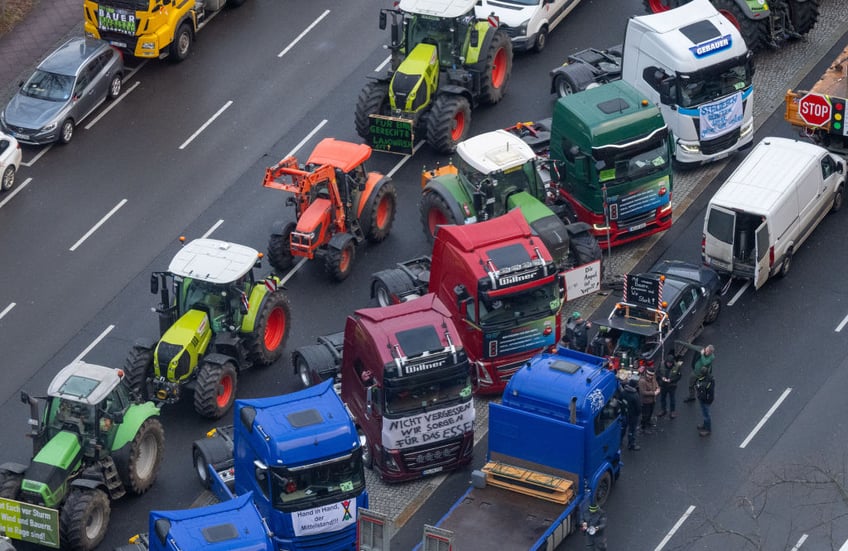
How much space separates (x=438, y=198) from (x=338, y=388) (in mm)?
6466

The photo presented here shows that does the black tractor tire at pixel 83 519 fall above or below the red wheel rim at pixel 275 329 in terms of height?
above

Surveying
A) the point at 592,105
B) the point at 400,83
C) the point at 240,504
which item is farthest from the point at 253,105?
the point at 240,504

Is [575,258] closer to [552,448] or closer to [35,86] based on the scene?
[552,448]

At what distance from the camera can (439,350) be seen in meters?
41.1

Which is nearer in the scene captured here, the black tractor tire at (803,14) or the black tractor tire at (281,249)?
the black tractor tire at (281,249)

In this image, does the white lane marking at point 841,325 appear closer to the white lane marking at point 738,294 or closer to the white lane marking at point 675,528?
the white lane marking at point 738,294

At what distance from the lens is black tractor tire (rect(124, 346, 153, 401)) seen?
43500 millimetres

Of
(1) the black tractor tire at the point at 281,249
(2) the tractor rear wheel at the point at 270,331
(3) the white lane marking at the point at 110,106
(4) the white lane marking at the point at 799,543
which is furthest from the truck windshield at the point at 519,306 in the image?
(3) the white lane marking at the point at 110,106

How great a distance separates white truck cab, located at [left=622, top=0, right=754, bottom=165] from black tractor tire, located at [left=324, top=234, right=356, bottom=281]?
29.6 ft

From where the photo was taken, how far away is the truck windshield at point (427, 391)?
40938 mm

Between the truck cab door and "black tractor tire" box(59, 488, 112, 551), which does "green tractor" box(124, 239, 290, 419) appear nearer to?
"black tractor tire" box(59, 488, 112, 551)

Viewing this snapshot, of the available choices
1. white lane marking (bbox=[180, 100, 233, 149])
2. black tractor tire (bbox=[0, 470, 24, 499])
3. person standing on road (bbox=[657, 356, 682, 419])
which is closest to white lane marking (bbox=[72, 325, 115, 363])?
black tractor tire (bbox=[0, 470, 24, 499])

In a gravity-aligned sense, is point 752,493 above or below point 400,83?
below

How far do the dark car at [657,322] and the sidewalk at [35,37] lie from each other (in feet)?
65.3
